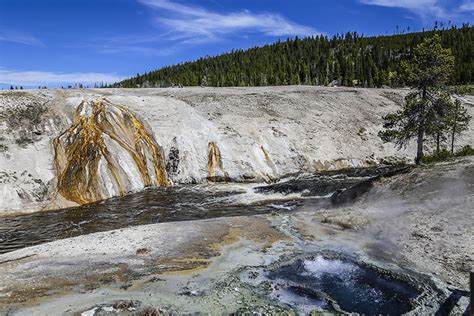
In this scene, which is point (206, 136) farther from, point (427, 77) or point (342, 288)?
point (342, 288)

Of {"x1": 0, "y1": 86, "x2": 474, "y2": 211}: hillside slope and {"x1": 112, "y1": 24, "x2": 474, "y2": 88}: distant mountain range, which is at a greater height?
{"x1": 112, "y1": 24, "x2": 474, "y2": 88}: distant mountain range

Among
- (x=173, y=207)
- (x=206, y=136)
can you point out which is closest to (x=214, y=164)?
(x=206, y=136)

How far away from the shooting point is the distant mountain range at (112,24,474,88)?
10812 centimetres

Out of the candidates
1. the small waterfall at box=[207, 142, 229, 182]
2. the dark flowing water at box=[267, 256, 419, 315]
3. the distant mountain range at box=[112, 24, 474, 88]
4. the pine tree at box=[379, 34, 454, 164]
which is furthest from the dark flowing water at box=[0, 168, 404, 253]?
the distant mountain range at box=[112, 24, 474, 88]

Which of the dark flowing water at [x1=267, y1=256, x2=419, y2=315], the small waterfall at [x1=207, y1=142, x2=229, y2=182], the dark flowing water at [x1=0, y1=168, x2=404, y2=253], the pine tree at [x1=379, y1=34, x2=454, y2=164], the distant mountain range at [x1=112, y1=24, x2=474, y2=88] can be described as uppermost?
the distant mountain range at [x1=112, y1=24, x2=474, y2=88]

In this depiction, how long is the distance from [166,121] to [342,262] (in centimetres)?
2433

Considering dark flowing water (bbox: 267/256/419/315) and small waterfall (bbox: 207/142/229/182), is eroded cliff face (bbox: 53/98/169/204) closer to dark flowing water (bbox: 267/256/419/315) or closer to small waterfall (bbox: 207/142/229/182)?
small waterfall (bbox: 207/142/229/182)

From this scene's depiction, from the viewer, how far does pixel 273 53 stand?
470 ft

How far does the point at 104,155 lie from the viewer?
28406mm

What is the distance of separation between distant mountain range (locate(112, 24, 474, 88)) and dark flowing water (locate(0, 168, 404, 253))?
6165 centimetres

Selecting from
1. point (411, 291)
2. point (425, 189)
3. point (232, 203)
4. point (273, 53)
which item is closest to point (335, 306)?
point (411, 291)

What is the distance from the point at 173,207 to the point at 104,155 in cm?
752

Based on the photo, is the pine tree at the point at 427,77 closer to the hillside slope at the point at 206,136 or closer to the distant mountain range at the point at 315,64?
the hillside slope at the point at 206,136

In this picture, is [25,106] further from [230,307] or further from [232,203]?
[230,307]
